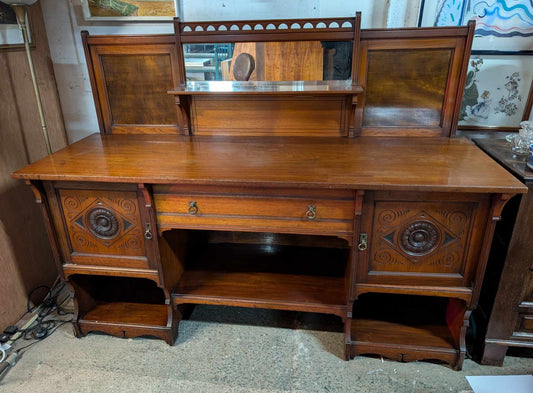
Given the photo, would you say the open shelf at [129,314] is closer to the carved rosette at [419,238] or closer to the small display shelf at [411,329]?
the small display shelf at [411,329]

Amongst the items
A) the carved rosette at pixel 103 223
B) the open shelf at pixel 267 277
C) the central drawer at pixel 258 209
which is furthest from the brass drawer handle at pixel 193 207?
the open shelf at pixel 267 277

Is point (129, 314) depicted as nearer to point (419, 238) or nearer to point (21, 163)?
point (21, 163)

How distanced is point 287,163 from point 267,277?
2.17 feet

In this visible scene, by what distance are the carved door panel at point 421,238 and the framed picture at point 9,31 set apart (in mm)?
1834

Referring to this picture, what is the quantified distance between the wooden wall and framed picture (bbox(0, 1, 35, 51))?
1.4 inches

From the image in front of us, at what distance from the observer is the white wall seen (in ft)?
6.00

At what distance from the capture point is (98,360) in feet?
5.63

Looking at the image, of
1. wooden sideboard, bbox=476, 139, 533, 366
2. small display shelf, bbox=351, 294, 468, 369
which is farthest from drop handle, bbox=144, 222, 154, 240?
wooden sideboard, bbox=476, 139, 533, 366

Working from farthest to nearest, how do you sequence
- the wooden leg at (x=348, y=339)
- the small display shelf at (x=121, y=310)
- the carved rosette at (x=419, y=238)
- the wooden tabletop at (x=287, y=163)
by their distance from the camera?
1. the small display shelf at (x=121, y=310)
2. the wooden leg at (x=348, y=339)
3. the carved rosette at (x=419, y=238)
4. the wooden tabletop at (x=287, y=163)

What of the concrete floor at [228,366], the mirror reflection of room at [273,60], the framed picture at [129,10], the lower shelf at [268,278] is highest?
the framed picture at [129,10]

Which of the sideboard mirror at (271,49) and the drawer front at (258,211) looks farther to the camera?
the sideboard mirror at (271,49)

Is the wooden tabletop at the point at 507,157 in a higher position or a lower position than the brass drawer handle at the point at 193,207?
higher

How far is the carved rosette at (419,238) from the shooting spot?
1.42 metres

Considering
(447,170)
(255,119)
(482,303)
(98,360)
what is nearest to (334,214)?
(447,170)
